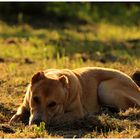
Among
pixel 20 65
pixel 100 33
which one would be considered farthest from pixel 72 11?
pixel 20 65

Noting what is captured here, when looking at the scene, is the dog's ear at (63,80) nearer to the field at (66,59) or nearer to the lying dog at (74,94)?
the lying dog at (74,94)

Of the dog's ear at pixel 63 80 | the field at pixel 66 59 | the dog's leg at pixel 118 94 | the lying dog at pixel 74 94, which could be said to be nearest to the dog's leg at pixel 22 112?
the lying dog at pixel 74 94

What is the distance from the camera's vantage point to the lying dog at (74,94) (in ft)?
27.3

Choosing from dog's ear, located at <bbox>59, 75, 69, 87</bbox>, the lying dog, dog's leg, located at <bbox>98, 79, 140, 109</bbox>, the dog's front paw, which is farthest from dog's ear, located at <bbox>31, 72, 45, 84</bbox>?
dog's leg, located at <bbox>98, 79, 140, 109</bbox>

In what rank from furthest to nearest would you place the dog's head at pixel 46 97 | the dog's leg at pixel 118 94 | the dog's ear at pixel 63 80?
the dog's leg at pixel 118 94
the dog's ear at pixel 63 80
the dog's head at pixel 46 97

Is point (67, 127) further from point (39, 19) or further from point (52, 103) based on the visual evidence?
point (39, 19)

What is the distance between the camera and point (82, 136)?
25.5 feet

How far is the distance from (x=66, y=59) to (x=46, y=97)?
4.74 m

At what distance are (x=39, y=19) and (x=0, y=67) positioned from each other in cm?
861

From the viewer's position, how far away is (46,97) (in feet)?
27.1

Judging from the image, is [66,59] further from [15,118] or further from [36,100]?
[36,100]

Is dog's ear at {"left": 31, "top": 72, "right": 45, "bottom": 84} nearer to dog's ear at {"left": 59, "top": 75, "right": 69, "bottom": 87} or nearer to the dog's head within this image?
the dog's head

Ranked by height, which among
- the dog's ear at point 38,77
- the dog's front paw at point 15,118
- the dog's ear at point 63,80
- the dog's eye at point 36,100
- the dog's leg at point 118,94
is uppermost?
the dog's ear at point 38,77

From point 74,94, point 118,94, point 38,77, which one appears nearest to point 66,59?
point 118,94
